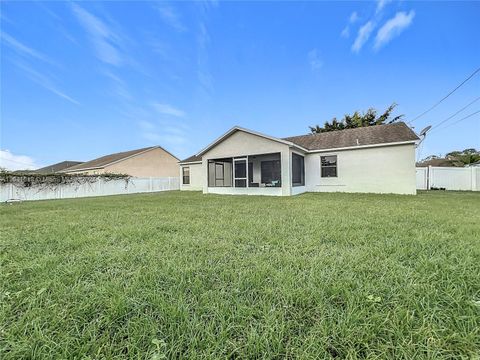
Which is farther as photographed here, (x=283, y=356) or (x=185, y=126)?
(x=185, y=126)

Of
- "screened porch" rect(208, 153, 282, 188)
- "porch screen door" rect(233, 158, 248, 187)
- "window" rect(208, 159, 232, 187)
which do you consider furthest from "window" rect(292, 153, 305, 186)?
"window" rect(208, 159, 232, 187)

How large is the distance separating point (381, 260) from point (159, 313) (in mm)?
2671

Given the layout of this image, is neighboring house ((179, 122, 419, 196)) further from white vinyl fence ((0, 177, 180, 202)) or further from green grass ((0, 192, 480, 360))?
green grass ((0, 192, 480, 360))

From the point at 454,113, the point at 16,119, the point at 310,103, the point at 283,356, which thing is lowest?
the point at 283,356

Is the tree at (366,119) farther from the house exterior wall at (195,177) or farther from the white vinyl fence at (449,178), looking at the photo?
the house exterior wall at (195,177)

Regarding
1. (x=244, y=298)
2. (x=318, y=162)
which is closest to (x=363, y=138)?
(x=318, y=162)

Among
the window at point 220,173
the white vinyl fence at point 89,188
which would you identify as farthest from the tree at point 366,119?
the white vinyl fence at point 89,188

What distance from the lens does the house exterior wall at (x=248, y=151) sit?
41.8 ft

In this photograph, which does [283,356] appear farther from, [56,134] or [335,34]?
[56,134]

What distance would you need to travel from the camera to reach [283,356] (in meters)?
1.46

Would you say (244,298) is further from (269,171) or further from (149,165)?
(149,165)

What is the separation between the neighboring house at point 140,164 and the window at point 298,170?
19.7 m

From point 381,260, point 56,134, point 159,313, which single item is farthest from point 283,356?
point 56,134

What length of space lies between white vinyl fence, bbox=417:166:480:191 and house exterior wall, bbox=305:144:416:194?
6.40m
